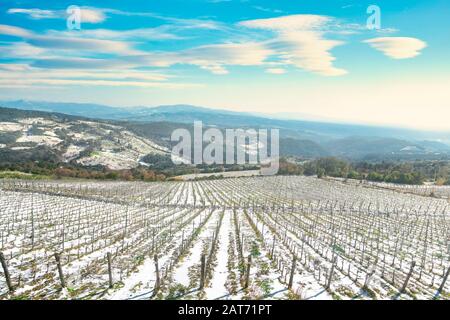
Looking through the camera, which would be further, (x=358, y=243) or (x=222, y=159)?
(x=222, y=159)

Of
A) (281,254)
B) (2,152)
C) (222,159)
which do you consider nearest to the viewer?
(281,254)

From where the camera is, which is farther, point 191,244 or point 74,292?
point 191,244
